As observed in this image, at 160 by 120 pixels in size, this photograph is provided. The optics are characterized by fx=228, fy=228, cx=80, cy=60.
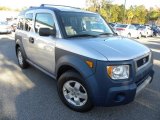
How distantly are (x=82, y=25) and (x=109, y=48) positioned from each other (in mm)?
1172

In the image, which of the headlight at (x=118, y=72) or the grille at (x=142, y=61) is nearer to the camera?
the headlight at (x=118, y=72)

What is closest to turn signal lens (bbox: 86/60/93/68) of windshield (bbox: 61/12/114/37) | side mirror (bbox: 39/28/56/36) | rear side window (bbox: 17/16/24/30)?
windshield (bbox: 61/12/114/37)

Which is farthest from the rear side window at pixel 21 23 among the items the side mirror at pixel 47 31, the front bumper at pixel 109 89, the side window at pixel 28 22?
the front bumper at pixel 109 89

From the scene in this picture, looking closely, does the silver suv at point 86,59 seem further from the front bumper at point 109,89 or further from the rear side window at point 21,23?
the rear side window at point 21,23

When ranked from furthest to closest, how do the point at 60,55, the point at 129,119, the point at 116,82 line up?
the point at 60,55 < the point at 129,119 < the point at 116,82

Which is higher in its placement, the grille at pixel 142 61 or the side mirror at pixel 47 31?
the side mirror at pixel 47 31

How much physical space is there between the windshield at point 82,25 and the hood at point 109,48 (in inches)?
15.0

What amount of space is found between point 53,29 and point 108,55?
1.52 metres

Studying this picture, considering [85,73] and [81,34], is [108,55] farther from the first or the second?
Answer: [81,34]

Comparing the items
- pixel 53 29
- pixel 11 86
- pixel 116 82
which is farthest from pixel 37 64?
pixel 116 82

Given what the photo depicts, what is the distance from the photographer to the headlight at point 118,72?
3.55 m

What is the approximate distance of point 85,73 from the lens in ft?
12.1

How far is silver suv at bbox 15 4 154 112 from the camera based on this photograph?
11.8 feet

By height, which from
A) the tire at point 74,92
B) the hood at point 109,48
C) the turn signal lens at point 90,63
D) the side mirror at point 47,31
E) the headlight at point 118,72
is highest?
the side mirror at point 47,31
